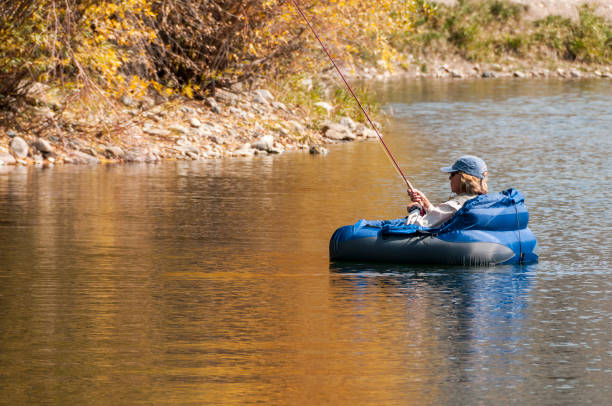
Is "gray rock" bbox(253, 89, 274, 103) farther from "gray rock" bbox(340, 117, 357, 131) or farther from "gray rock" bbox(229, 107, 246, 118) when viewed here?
"gray rock" bbox(340, 117, 357, 131)

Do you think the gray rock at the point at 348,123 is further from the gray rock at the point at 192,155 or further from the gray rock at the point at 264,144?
the gray rock at the point at 192,155

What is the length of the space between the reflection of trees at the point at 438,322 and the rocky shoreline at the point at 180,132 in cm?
940

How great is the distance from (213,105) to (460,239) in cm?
1281

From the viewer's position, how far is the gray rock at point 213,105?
75.8 ft

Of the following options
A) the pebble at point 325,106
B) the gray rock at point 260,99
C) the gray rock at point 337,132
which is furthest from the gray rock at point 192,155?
the pebble at point 325,106

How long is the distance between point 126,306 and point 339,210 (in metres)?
5.62

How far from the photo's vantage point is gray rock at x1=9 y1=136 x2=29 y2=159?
755 inches

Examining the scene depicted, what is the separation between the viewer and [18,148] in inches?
758

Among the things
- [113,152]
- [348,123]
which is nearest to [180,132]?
[113,152]

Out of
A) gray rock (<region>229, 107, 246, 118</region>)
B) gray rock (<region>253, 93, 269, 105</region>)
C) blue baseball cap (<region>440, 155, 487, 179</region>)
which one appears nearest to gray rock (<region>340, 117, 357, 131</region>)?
gray rock (<region>253, 93, 269, 105</region>)

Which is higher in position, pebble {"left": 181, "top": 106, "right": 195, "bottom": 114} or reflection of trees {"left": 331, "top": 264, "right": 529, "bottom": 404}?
pebble {"left": 181, "top": 106, "right": 195, "bottom": 114}

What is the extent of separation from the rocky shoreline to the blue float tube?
8909mm

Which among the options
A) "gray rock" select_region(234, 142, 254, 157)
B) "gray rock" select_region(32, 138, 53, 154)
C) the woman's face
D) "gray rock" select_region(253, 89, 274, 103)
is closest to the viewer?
the woman's face

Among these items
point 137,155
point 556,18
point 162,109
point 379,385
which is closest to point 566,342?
point 379,385
